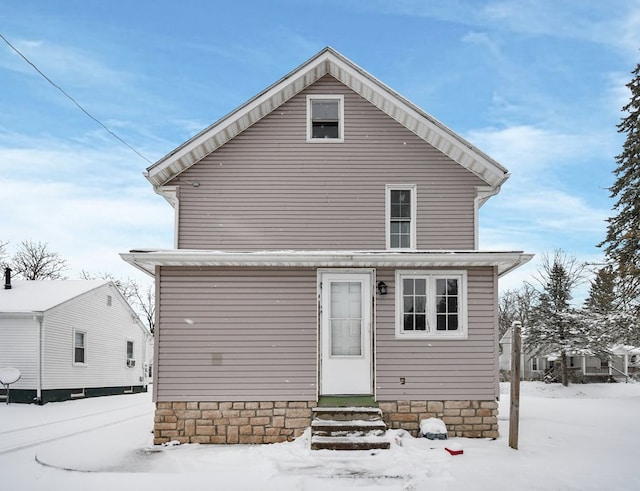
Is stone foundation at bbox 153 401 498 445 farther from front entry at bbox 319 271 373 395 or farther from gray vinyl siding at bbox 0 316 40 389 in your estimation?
gray vinyl siding at bbox 0 316 40 389

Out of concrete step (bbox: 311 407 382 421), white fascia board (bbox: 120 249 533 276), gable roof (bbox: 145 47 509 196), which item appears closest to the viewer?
concrete step (bbox: 311 407 382 421)

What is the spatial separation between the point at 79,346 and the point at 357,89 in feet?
51.6

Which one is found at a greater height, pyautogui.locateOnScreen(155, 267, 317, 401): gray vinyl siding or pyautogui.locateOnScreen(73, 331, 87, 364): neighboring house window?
pyautogui.locateOnScreen(155, 267, 317, 401): gray vinyl siding

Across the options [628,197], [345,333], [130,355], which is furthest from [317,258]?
[130,355]

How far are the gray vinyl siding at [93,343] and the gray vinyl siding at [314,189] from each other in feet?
37.5

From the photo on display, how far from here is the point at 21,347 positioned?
63.1 feet

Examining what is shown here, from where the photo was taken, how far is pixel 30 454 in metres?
9.85

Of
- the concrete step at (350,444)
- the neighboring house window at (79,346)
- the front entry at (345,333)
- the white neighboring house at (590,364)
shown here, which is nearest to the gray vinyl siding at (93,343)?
the neighboring house window at (79,346)

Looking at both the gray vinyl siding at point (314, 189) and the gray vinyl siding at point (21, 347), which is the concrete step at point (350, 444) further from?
the gray vinyl siding at point (21, 347)

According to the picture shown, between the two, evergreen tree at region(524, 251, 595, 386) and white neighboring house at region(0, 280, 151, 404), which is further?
evergreen tree at region(524, 251, 595, 386)

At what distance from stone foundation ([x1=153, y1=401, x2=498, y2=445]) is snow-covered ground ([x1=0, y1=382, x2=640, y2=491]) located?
305 millimetres

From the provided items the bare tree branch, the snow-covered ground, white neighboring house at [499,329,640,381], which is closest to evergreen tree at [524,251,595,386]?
white neighboring house at [499,329,640,381]

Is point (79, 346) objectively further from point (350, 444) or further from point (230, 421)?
point (350, 444)

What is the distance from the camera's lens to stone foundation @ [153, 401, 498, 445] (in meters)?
10.3
